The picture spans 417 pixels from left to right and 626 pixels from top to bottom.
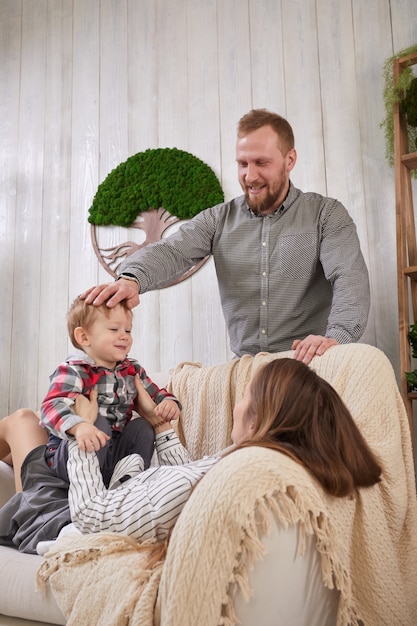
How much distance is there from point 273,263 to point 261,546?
1.27 metres

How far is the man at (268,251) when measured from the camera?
2150 mm

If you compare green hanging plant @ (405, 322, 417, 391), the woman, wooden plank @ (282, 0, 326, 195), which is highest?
wooden plank @ (282, 0, 326, 195)

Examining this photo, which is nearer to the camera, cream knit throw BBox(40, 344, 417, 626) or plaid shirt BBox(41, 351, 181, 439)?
cream knit throw BBox(40, 344, 417, 626)

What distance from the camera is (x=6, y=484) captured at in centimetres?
200

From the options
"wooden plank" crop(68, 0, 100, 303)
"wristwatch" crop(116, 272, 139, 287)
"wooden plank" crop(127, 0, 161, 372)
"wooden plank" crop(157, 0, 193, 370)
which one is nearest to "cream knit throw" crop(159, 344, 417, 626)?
"wristwatch" crop(116, 272, 139, 287)

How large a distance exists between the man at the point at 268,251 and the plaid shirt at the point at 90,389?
13.0 inches

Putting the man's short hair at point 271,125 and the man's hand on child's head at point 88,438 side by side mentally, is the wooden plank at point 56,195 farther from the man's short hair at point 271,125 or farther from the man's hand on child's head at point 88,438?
the man's hand on child's head at point 88,438

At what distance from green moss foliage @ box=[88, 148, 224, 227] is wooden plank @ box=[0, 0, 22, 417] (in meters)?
0.52

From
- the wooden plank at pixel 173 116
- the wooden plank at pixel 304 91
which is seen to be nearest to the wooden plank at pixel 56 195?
the wooden plank at pixel 173 116

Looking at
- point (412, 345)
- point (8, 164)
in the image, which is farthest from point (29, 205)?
→ point (412, 345)

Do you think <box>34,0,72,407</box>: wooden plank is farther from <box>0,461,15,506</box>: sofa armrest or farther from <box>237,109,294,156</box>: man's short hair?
<box>237,109,294,156</box>: man's short hair

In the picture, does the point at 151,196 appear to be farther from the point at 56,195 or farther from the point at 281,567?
the point at 281,567

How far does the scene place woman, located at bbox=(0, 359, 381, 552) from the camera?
1.20 metres

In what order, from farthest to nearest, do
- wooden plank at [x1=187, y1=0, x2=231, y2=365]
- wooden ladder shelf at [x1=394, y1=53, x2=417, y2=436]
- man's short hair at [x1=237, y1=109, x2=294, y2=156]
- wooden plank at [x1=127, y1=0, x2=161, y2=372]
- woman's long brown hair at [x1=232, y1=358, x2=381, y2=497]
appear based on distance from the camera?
1. wooden plank at [x1=127, y1=0, x2=161, y2=372]
2. wooden plank at [x1=187, y1=0, x2=231, y2=365]
3. man's short hair at [x1=237, y1=109, x2=294, y2=156]
4. wooden ladder shelf at [x1=394, y1=53, x2=417, y2=436]
5. woman's long brown hair at [x1=232, y1=358, x2=381, y2=497]
